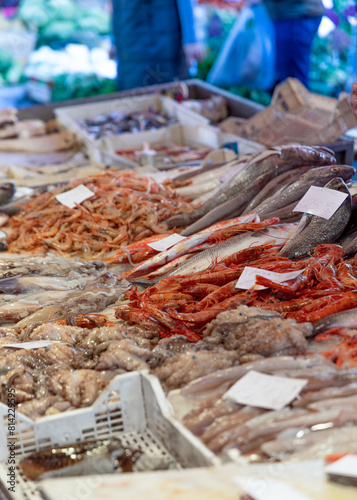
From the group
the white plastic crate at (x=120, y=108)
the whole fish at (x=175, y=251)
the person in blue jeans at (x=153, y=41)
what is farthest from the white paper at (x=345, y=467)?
Result: the person in blue jeans at (x=153, y=41)

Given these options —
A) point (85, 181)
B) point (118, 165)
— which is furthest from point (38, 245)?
point (118, 165)

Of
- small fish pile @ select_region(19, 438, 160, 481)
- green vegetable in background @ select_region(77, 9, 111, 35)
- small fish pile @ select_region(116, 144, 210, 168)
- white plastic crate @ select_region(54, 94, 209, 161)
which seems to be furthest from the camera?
green vegetable in background @ select_region(77, 9, 111, 35)

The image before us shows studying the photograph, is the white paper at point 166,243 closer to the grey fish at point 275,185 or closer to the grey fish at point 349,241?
the grey fish at point 275,185

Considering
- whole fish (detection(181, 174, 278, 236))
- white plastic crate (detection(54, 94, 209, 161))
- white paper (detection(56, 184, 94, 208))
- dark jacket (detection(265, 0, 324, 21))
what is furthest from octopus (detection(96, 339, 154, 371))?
dark jacket (detection(265, 0, 324, 21))

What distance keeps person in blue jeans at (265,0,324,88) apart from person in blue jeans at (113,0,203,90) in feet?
4.66

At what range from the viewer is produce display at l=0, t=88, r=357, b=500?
231cm

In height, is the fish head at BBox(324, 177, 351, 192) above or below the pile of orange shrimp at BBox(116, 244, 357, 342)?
above

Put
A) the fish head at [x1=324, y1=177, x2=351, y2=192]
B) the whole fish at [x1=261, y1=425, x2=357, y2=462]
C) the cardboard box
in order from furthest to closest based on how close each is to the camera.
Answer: the cardboard box → the fish head at [x1=324, y1=177, x2=351, y2=192] → the whole fish at [x1=261, y1=425, x2=357, y2=462]

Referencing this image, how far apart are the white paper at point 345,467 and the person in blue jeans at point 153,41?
27.6 ft

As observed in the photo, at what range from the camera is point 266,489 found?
183cm

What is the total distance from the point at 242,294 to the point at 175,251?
32.5 inches

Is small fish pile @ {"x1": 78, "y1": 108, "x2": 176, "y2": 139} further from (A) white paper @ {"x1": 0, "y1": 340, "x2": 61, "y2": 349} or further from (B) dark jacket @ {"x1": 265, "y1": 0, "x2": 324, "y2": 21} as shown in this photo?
(A) white paper @ {"x1": 0, "y1": 340, "x2": 61, "y2": 349}

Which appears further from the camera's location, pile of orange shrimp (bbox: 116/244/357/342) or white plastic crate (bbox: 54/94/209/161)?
white plastic crate (bbox: 54/94/209/161)

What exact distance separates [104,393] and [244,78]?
825cm
